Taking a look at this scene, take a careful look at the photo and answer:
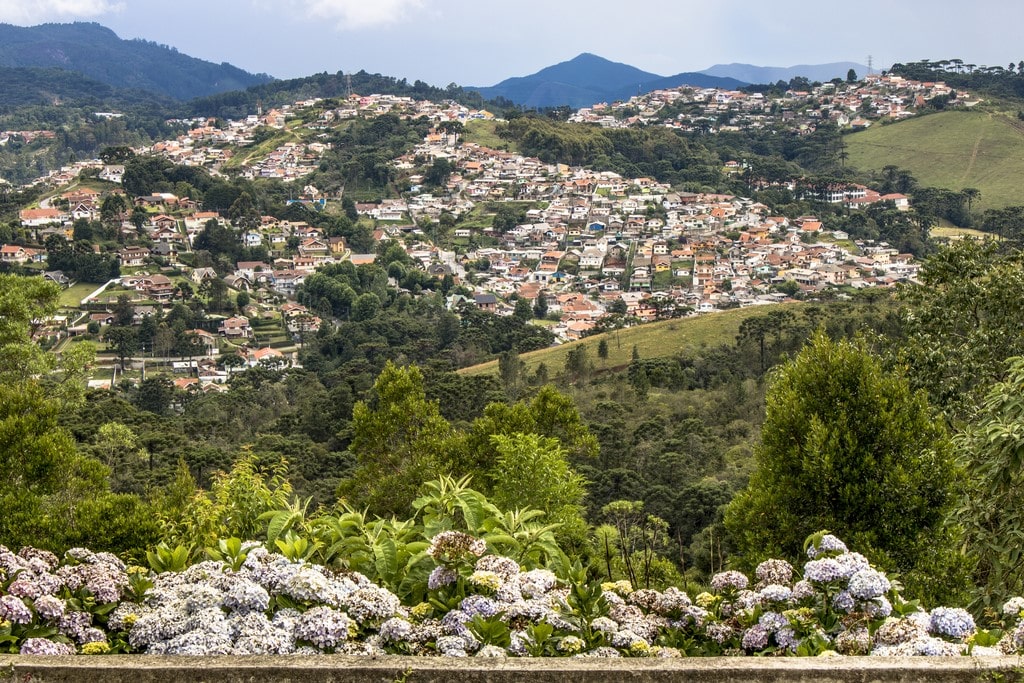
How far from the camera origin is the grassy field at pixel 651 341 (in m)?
32.3

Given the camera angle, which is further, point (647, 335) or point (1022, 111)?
point (1022, 111)

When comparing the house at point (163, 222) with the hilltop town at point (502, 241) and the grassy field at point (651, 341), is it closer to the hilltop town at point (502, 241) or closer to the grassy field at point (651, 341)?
the hilltop town at point (502, 241)

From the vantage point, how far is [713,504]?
14195mm

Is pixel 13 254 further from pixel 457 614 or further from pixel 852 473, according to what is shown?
pixel 457 614

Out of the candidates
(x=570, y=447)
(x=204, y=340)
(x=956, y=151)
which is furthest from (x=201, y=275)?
(x=956, y=151)

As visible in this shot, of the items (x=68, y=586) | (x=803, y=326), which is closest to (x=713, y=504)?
(x=68, y=586)

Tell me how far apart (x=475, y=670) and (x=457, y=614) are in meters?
0.30

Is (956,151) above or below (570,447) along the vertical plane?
above

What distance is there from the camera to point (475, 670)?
256cm

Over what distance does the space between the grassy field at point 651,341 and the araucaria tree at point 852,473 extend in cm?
2513

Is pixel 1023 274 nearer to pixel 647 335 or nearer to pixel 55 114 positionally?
pixel 647 335

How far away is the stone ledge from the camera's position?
8.33 ft

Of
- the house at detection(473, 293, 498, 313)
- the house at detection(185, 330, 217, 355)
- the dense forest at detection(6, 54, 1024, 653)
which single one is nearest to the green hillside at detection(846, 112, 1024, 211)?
the dense forest at detection(6, 54, 1024, 653)

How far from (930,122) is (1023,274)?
74.1 meters
